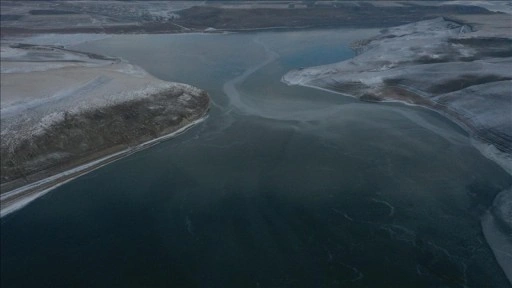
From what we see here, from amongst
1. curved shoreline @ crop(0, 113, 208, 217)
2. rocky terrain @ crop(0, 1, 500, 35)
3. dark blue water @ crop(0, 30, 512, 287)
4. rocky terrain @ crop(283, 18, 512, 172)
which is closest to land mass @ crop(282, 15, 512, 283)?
rocky terrain @ crop(283, 18, 512, 172)

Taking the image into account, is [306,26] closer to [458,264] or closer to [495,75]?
[495,75]

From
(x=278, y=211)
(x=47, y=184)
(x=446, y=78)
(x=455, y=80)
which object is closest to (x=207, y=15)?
(x=446, y=78)

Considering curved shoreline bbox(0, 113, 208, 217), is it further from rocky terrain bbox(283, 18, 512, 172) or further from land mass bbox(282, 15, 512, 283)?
rocky terrain bbox(283, 18, 512, 172)

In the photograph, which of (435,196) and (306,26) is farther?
(306,26)

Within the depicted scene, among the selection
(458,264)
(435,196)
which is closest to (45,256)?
(458,264)

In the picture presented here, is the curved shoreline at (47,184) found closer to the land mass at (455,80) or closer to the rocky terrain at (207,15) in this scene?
the land mass at (455,80)

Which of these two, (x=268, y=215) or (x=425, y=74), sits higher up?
(x=425, y=74)
